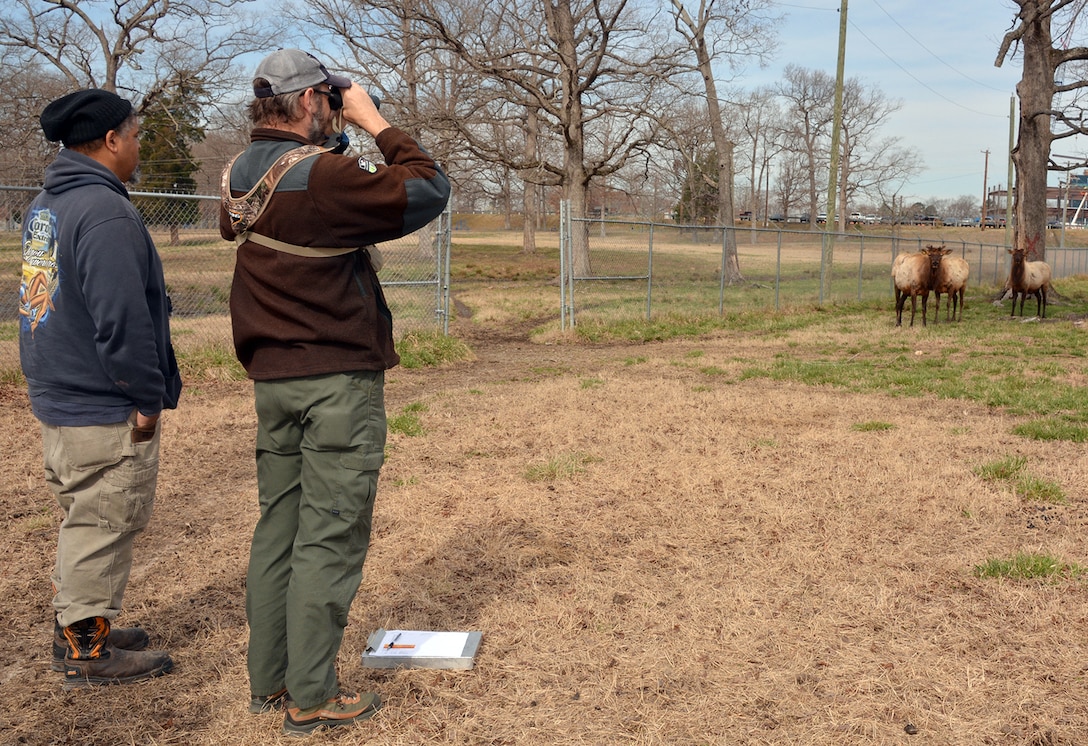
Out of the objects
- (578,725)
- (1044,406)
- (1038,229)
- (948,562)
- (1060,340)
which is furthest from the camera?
(1038,229)

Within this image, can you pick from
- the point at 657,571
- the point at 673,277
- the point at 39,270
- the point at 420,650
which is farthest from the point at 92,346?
the point at 673,277

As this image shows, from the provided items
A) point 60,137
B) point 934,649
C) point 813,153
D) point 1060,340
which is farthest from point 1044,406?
point 813,153

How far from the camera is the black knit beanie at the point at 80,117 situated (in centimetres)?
296

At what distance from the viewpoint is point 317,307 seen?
262 cm

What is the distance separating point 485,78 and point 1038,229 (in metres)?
13.3

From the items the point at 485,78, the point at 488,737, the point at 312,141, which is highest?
the point at 485,78

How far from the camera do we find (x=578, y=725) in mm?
2932

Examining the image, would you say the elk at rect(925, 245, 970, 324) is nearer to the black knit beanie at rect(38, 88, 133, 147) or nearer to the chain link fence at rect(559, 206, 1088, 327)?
the chain link fence at rect(559, 206, 1088, 327)

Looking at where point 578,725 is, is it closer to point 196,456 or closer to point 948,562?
point 948,562

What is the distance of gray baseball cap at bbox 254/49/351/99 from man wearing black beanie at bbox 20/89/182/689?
731 mm

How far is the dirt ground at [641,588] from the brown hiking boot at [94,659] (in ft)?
0.23

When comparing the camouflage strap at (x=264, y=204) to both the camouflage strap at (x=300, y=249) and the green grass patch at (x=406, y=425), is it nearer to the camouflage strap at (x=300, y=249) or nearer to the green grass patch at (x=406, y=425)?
the camouflage strap at (x=300, y=249)

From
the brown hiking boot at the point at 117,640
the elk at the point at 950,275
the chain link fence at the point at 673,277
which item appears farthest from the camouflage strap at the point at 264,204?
the elk at the point at 950,275

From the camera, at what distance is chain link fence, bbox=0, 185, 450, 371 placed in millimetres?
10422
